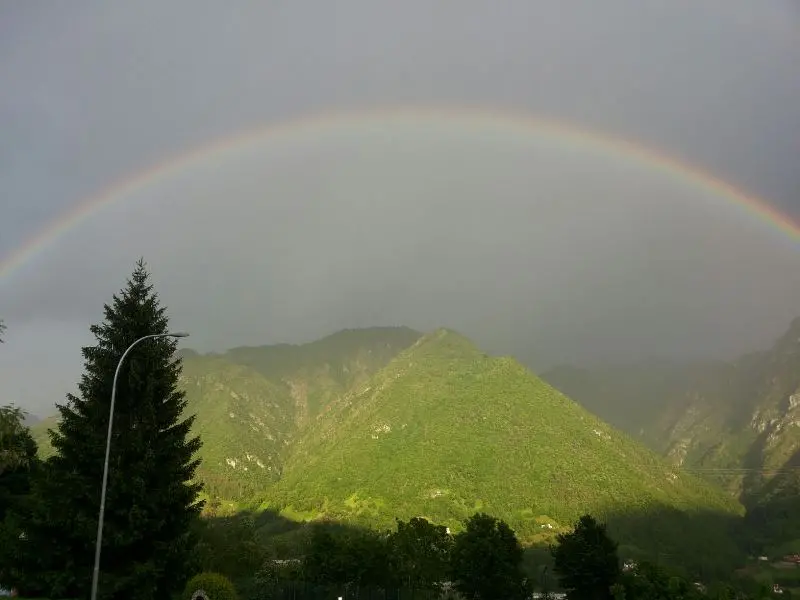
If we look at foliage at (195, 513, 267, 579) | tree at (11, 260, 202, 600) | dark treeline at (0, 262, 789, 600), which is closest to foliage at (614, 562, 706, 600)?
dark treeline at (0, 262, 789, 600)

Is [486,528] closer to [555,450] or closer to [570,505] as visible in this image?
[570,505]

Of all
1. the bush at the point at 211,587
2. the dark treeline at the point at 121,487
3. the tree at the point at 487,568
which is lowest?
the tree at the point at 487,568

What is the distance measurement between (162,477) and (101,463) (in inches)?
108

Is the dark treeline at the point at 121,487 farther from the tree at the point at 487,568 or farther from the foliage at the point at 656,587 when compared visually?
the tree at the point at 487,568

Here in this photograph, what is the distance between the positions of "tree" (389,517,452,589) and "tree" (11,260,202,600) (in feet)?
173

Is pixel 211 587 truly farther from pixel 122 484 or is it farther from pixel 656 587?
pixel 656 587

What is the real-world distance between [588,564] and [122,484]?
46642 millimetres

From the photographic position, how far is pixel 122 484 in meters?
27.7

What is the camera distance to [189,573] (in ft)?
95.1

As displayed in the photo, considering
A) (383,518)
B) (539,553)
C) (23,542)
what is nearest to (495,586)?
(23,542)

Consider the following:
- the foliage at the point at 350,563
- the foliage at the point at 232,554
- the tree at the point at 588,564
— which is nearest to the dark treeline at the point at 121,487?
the tree at the point at 588,564

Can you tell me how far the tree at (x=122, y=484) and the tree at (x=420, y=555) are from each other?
5282cm

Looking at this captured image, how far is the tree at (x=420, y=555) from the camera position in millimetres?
77438

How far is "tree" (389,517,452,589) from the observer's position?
254ft
